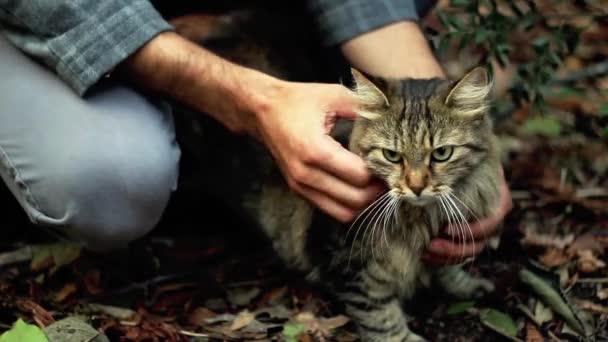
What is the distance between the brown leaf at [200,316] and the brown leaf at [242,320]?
87 mm

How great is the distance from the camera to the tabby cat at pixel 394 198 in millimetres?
1921

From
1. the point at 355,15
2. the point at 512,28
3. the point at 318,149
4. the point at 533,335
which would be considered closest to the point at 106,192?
the point at 318,149

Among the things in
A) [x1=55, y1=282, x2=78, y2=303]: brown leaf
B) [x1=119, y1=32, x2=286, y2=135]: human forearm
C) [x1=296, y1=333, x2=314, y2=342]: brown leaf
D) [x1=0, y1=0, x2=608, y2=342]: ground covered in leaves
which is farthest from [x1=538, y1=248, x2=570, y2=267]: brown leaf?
[x1=55, y1=282, x2=78, y2=303]: brown leaf

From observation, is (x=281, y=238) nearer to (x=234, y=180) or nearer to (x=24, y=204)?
(x=234, y=180)

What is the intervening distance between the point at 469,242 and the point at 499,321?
0.94 feet

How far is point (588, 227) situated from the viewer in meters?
2.70

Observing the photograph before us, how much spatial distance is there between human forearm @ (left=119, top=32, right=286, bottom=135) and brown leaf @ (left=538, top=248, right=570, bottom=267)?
45.9 inches

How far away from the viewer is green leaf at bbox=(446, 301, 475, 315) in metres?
2.31

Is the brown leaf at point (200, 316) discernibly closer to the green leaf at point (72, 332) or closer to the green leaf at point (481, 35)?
the green leaf at point (72, 332)

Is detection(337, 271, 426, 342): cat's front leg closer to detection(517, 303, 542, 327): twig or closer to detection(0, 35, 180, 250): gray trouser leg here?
detection(517, 303, 542, 327): twig

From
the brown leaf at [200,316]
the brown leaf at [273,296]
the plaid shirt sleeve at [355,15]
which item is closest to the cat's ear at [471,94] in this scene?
the plaid shirt sleeve at [355,15]

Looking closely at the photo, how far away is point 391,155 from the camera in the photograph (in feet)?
6.40

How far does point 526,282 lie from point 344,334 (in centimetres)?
62

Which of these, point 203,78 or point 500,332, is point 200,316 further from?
point 500,332
